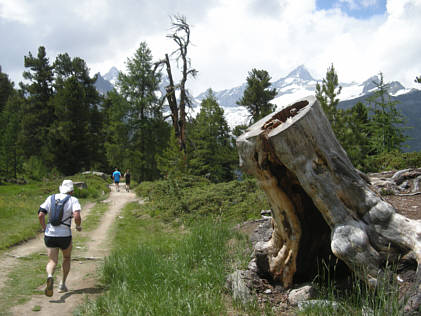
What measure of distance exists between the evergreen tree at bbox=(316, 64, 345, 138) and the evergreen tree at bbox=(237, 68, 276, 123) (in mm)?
9346

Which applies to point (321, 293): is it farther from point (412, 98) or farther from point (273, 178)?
point (412, 98)

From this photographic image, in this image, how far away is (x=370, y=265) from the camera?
361 centimetres

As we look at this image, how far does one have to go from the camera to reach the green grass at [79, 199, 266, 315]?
4065 mm

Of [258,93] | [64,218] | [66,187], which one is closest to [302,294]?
[64,218]

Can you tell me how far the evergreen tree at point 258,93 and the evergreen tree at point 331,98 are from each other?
935 cm

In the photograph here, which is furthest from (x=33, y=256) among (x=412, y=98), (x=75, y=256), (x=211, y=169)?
(x=412, y=98)

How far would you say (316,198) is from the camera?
3.98 m

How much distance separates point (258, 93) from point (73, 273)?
23915mm

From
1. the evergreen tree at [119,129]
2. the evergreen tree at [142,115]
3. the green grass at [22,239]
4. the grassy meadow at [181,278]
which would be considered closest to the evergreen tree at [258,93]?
the evergreen tree at [142,115]

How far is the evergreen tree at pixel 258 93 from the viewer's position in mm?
28122

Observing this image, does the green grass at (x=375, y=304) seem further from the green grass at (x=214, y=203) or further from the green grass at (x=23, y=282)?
the green grass at (x=214, y=203)

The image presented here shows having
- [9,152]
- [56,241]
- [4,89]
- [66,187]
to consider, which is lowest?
[56,241]

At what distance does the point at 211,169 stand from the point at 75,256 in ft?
67.3

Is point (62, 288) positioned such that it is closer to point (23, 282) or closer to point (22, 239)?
point (23, 282)
